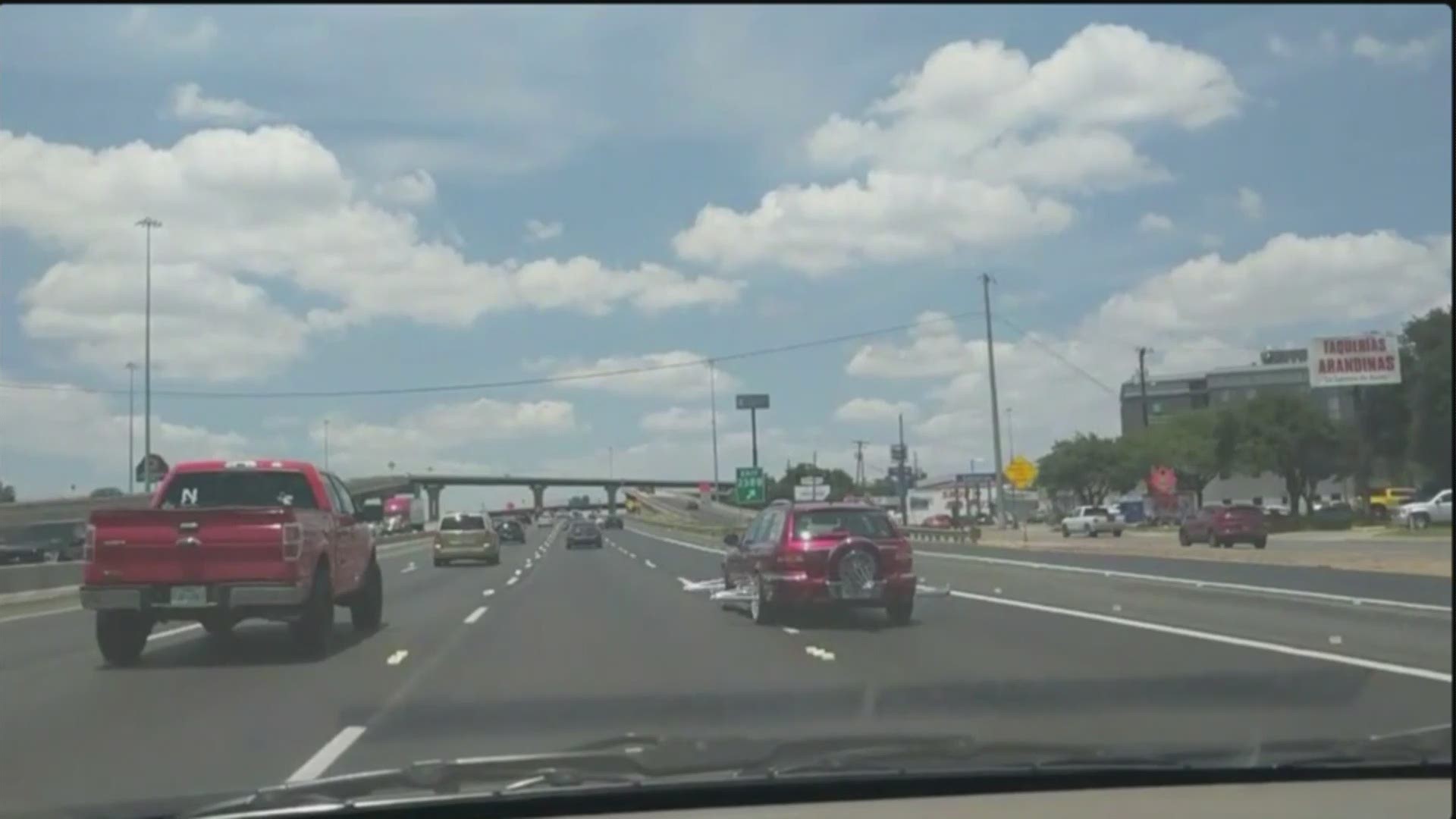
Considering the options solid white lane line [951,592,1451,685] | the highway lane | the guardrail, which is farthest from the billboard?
the guardrail

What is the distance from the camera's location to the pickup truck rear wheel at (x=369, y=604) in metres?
19.7

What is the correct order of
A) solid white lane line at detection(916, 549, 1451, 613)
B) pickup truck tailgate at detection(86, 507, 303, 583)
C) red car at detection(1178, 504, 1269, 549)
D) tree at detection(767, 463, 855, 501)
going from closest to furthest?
pickup truck tailgate at detection(86, 507, 303, 583) → solid white lane line at detection(916, 549, 1451, 613) → red car at detection(1178, 504, 1269, 549) → tree at detection(767, 463, 855, 501)

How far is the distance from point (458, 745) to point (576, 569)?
2995 cm

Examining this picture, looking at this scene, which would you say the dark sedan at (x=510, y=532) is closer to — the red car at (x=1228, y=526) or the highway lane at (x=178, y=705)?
the red car at (x=1228, y=526)

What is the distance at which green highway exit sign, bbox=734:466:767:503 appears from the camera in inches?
2357

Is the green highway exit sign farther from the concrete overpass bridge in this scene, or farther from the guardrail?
the concrete overpass bridge

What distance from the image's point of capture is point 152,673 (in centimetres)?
1550

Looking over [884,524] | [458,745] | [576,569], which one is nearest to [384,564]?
[576,569]

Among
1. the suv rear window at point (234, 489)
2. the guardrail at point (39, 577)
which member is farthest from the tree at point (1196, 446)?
the guardrail at point (39, 577)

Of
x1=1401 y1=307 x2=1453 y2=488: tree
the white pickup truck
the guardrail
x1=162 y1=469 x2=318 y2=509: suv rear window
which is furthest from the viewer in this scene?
the white pickup truck

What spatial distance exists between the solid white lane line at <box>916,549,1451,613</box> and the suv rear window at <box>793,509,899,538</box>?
6038 mm

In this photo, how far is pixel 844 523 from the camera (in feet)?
69.5

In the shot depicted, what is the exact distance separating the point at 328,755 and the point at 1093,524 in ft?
191

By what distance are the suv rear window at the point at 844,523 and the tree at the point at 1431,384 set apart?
1185 cm
